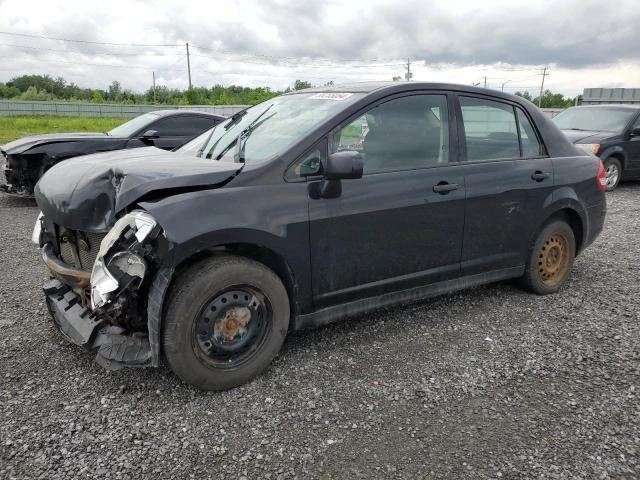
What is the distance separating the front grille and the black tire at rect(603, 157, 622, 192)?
1005 centimetres

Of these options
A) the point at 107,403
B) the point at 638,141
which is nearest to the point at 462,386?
the point at 107,403

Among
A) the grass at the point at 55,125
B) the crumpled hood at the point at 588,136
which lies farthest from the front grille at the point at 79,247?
the grass at the point at 55,125

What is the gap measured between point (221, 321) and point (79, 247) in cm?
110

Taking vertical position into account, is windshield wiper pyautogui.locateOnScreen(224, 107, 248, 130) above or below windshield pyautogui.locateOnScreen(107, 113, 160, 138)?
above

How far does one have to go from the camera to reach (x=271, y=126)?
360 cm

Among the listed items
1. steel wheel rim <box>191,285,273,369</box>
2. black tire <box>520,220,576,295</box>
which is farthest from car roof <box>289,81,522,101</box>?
steel wheel rim <box>191,285,273,369</box>

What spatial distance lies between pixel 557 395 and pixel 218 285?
6.79ft

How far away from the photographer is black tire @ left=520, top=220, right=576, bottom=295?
14.2 feet

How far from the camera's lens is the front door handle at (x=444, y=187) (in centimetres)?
359

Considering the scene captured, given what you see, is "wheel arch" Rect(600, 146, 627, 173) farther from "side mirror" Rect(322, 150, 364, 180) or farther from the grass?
the grass

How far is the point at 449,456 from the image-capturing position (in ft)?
8.05

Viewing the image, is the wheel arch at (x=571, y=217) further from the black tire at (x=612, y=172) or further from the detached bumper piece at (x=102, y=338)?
the black tire at (x=612, y=172)

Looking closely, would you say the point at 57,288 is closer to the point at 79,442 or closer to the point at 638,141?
the point at 79,442

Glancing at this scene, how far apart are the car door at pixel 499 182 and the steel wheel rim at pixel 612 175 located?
279 inches
